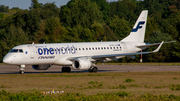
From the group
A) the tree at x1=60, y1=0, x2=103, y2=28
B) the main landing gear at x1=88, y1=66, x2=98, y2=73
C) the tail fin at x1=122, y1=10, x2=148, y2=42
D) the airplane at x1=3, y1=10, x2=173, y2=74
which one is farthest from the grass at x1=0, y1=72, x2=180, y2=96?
the tree at x1=60, y1=0, x2=103, y2=28

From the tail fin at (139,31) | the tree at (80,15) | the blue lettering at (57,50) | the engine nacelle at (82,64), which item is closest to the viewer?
the blue lettering at (57,50)

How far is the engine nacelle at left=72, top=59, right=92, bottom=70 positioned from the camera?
34181 millimetres

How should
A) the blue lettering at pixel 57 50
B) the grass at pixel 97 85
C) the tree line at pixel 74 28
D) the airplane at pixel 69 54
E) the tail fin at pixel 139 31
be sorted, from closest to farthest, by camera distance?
the grass at pixel 97 85, the airplane at pixel 69 54, the blue lettering at pixel 57 50, the tail fin at pixel 139 31, the tree line at pixel 74 28

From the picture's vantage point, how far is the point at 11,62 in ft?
105

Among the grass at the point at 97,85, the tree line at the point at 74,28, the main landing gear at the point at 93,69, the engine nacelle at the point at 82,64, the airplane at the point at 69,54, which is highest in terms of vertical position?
the tree line at the point at 74,28

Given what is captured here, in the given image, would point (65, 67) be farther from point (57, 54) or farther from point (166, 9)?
point (166, 9)

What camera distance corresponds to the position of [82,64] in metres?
34.2

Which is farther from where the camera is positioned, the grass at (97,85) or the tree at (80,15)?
the tree at (80,15)

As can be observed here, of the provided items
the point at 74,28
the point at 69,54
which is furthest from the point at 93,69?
the point at 74,28

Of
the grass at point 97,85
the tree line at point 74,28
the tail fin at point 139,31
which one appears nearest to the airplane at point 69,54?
the tail fin at point 139,31

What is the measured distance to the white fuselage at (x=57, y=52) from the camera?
32925 millimetres

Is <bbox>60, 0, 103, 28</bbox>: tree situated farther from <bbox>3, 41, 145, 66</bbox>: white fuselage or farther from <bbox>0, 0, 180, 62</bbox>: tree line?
<bbox>3, 41, 145, 66</bbox>: white fuselage

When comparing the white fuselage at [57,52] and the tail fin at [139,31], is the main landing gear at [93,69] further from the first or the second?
the tail fin at [139,31]

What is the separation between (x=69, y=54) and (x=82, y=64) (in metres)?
2.37
